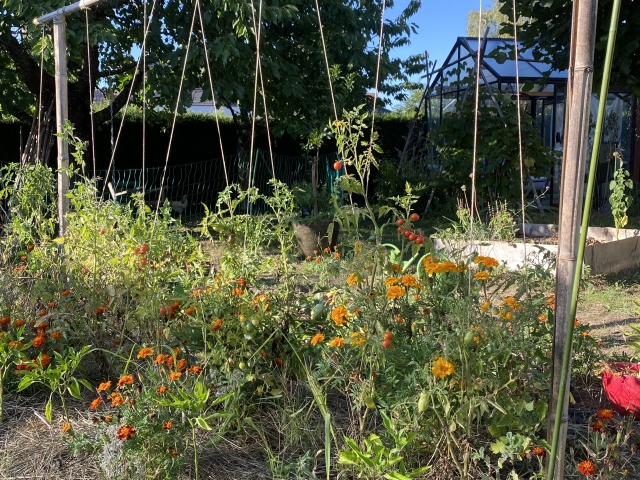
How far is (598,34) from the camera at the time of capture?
5.86 metres

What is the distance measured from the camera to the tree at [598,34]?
18.5 ft

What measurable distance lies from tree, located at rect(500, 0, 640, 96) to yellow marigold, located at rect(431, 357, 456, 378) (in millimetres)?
4551

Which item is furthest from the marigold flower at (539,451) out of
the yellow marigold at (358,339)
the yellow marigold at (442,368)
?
the yellow marigold at (358,339)

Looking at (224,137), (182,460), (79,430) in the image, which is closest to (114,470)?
(182,460)

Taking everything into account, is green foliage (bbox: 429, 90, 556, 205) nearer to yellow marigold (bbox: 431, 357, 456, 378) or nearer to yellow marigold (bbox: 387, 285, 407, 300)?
yellow marigold (bbox: 387, 285, 407, 300)

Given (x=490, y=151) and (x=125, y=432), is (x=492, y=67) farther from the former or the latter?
(x=125, y=432)

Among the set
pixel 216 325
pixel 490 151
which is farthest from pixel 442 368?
pixel 490 151

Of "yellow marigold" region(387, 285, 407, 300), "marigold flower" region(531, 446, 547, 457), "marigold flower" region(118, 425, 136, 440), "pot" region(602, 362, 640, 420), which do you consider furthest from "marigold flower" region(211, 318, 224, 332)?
"pot" region(602, 362, 640, 420)

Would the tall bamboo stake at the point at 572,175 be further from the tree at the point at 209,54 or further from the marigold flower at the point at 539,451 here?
the tree at the point at 209,54

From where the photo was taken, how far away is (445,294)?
214 cm

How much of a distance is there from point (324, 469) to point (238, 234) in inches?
41.3

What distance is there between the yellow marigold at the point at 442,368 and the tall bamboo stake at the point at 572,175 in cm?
28

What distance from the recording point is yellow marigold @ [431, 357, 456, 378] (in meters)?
1.72

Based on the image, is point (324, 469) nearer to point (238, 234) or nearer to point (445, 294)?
point (445, 294)
